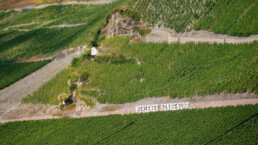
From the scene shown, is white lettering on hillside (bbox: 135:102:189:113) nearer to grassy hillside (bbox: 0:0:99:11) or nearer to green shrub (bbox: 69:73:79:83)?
green shrub (bbox: 69:73:79:83)

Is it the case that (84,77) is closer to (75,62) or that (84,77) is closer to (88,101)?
(88,101)

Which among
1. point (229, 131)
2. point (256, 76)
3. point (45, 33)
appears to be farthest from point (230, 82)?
point (45, 33)

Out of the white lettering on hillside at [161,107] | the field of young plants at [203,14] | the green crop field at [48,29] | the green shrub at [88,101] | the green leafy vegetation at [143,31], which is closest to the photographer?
the white lettering on hillside at [161,107]

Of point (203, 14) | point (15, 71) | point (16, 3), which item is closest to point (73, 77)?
point (15, 71)

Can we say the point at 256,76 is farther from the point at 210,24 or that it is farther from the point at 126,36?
the point at 126,36

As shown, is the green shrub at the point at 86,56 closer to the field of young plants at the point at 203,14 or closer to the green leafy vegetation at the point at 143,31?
the green leafy vegetation at the point at 143,31

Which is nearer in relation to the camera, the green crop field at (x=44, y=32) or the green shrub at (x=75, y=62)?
the green shrub at (x=75, y=62)

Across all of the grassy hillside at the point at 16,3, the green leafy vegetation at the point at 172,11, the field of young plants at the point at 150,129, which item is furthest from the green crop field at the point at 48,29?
the field of young plants at the point at 150,129
